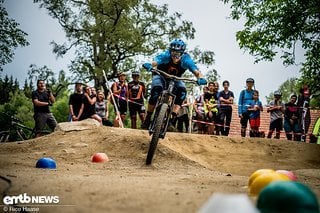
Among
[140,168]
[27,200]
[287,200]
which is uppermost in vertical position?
→ [287,200]

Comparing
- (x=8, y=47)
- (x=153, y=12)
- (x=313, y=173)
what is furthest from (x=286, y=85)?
(x=313, y=173)

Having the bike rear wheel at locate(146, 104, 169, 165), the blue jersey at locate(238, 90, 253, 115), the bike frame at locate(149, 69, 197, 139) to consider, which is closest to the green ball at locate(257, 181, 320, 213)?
the bike rear wheel at locate(146, 104, 169, 165)

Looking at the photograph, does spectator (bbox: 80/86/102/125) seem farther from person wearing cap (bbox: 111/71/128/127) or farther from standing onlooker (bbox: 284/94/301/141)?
standing onlooker (bbox: 284/94/301/141)

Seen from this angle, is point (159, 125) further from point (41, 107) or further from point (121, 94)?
point (121, 94)

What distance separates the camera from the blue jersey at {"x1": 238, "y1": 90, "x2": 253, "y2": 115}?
10.2 m

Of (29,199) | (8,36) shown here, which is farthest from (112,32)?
(29,199)

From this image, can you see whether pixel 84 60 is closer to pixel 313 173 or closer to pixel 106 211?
pixel 313 173

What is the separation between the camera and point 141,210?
234cm

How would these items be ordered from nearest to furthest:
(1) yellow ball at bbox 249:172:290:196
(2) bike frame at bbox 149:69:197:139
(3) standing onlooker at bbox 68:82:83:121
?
(1) yellow ball at bbox 249:172:290:196, (2) bike frame at bbox 149:69:197:139, (3) standing onlooker at bbox 68:82:83:121

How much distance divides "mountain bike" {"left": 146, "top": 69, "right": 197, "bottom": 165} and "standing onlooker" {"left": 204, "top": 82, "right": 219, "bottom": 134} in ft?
14.4

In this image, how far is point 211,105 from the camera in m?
10.5

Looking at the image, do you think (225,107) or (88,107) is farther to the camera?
(225,107)

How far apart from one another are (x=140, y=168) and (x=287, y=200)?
4337mm

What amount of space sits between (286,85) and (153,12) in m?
45.0
